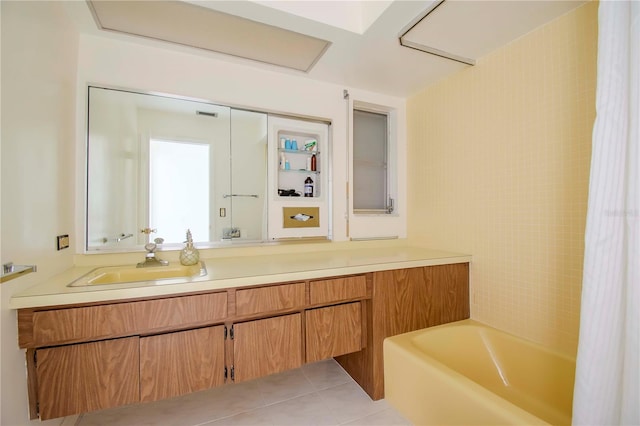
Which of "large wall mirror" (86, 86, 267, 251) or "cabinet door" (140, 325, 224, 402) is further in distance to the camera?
"large wall mirror" (86, 86, 267, 251)

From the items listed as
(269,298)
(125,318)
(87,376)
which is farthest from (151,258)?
(269,298)

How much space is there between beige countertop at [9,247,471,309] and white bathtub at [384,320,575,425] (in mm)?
475

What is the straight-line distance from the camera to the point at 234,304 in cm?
134

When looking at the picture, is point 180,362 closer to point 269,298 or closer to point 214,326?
point 214,326

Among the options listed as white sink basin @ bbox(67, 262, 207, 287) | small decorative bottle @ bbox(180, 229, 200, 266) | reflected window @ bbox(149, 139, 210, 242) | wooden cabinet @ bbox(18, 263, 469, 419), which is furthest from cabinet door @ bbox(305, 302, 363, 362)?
reflected window @ bbox(149, 139, 210, 242)

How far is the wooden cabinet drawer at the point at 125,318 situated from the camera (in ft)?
3.53

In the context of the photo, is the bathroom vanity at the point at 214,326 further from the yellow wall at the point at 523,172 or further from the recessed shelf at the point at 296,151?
the recessed shelf at the point at 296,151

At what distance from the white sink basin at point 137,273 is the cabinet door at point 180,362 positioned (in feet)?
0.96

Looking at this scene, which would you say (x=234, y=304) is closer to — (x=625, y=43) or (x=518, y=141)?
(x=625, y=43)

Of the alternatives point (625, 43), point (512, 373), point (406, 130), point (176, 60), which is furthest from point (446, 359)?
point (176, 60)

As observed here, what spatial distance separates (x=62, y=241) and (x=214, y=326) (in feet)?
3.02

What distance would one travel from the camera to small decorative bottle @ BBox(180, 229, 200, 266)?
5.52 ft

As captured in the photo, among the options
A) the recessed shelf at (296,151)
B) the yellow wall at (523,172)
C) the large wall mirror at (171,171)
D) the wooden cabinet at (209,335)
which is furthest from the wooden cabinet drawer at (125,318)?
the yellow wall at (523,172)

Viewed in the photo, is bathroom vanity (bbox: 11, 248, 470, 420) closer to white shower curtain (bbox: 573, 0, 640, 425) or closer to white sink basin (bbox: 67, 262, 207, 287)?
white sink basin (bbox: 67, 262, 207, 287)
